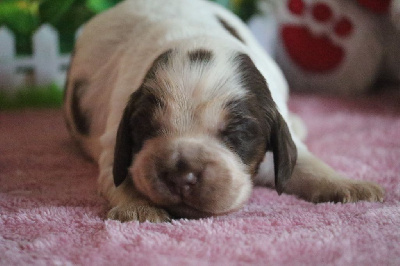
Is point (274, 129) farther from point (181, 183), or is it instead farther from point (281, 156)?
point (181, 183)

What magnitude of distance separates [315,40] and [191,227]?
3633 mm

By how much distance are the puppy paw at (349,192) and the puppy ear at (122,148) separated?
937mm

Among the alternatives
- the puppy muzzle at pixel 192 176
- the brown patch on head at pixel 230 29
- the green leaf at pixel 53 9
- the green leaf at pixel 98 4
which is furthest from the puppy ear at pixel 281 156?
the green leaf at pixel 53 9

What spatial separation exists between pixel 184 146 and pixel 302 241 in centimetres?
59

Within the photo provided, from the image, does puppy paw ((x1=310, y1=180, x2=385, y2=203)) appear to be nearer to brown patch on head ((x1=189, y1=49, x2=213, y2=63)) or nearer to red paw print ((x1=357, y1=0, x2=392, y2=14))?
brown patch on head ((x1=189, y1=49, x2=213, y2=63))

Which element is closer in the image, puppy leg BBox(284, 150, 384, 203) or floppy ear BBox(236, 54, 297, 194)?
floppy ear BBox(236, 54, 297, 194)

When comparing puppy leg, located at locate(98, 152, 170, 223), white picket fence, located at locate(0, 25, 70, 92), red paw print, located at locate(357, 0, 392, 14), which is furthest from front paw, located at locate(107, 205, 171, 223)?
red paw print, located at locate(357, 0, 392, 14)

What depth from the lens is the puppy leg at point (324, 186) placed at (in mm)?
2615

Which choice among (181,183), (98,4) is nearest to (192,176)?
(181,183)

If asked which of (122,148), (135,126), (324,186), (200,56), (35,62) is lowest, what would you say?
(35,62)

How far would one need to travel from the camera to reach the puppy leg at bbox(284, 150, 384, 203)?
2615 mm

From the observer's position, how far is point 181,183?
7.11ft

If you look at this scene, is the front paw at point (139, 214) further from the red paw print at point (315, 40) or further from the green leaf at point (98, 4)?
the red paw print at point (315, 40)

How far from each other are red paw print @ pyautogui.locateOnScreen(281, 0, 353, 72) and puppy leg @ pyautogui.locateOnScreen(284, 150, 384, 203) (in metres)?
2.65
